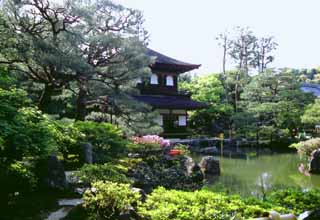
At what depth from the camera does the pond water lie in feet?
31.9

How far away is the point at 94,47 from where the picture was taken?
10.9 m

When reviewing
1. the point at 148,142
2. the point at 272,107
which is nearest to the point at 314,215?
the point at 148,142

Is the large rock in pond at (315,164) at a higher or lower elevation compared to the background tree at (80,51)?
lower

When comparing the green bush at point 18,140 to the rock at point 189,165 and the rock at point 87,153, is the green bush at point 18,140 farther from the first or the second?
the rock at point 189,165

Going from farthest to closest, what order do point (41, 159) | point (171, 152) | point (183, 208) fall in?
point (171, 152) → point (41, 159) → point (183, 208)

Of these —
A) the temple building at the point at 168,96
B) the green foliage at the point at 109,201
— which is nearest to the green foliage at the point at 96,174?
the green foliage at the point at 109,201

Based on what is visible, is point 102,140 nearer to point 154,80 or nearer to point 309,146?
point 309,146

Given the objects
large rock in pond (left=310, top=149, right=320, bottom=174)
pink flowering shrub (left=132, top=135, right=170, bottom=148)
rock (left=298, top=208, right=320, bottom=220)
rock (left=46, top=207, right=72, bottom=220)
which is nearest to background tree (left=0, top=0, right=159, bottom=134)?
pink flowering shrub (left=132, top=135, right=170, bottom=148)

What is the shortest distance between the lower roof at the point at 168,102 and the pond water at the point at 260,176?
504 centimetres

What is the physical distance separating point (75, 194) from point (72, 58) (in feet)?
16.0

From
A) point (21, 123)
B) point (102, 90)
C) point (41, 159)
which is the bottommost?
point (41, 159)

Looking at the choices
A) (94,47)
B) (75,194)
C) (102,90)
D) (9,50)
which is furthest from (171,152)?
(75,194)

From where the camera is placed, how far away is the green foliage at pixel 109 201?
14.1 feet

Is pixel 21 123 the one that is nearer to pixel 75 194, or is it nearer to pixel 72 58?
pixel 75 194
